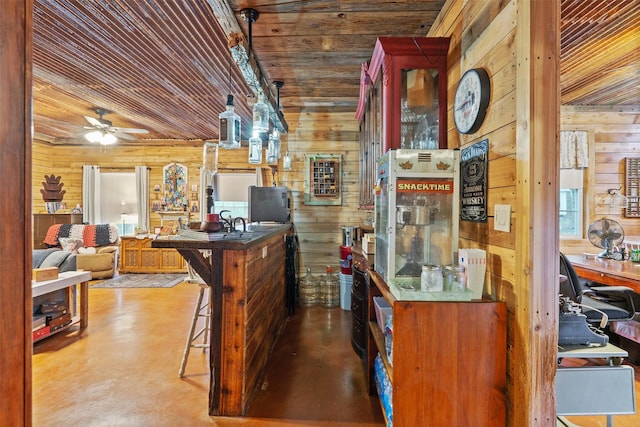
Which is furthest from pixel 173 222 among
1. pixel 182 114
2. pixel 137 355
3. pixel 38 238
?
pixel 137 355

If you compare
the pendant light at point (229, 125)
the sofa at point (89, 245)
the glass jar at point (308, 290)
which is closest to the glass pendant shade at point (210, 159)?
the pendant light at point (229, 125)

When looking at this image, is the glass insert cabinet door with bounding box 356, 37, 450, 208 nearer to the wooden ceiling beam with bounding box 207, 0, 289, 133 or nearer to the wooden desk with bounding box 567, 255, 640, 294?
the wooden ceiling beam with bounding box 207, 0, 289, 133

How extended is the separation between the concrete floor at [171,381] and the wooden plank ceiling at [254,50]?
2606mm

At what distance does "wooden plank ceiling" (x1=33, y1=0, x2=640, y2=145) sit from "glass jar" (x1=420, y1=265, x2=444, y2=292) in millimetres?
1819

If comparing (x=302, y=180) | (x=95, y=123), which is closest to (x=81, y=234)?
(x=95, y=123)

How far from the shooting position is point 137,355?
109 inches

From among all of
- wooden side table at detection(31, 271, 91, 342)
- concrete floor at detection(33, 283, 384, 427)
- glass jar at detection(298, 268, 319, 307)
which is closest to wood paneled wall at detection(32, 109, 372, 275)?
glass jar at detection(298, 268, 319, 307)

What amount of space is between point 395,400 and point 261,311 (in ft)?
4.43

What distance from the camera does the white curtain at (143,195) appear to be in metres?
6.80

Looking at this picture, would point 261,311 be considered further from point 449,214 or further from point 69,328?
point 69,328

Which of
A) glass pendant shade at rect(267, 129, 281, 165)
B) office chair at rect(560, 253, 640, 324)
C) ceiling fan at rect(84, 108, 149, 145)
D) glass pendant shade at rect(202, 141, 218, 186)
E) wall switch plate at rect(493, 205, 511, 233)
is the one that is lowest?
office chair at rect(560, 253, 640, 324)

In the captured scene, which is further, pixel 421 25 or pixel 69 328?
pixel 69 328

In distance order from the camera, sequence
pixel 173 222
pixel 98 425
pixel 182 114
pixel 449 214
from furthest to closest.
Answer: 1. pixel 173 222
2. pixel 182 114
3. pixel 98 425
4. pixel 449 214

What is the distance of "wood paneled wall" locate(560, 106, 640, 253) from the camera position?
157 inches
